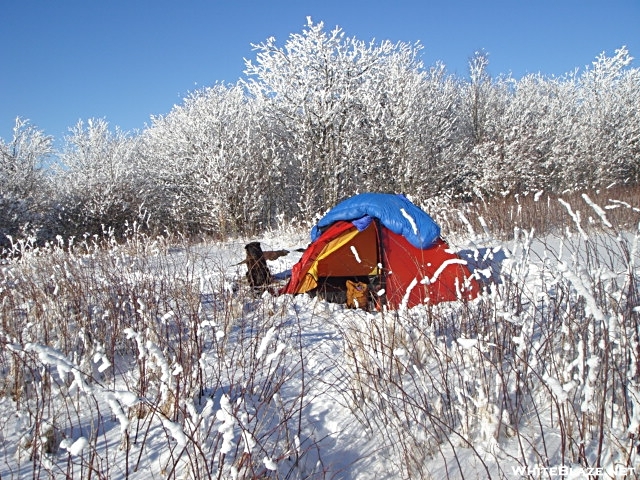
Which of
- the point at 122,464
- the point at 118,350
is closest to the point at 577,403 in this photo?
the point at 122,464

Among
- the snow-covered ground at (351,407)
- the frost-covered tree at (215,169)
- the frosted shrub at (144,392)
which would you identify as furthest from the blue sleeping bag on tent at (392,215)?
the frost-covered tree at (215,169)

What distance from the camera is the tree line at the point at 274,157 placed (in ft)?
48.5

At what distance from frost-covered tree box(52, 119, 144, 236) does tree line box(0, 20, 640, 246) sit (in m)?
0.04

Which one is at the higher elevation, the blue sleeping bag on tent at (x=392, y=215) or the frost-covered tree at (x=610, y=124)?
the frost-covered tree at (x=610, y=124)

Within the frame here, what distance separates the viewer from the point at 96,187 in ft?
51.4

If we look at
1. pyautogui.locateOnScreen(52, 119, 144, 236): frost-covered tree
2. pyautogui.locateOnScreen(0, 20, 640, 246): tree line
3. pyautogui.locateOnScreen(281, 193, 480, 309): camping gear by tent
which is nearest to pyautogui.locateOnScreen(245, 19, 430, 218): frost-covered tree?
pyautogui.locateOnScreen(0, 20, 640, 246): tree line

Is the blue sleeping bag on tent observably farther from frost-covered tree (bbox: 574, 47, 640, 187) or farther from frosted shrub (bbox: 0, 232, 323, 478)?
frost-covered tree (bbox: 574, 47, 640, 187)

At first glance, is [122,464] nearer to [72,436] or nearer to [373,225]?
[72,436]

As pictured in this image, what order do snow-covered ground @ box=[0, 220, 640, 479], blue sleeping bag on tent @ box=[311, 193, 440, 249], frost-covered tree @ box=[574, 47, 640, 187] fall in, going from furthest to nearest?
frost-covered tree @ box=[574, 47, 640, 187] < blue sleeping bag on tent @ box=[311, 193, 440, 249] < snow-covered ground @ box=[0, 220, 640, 479]

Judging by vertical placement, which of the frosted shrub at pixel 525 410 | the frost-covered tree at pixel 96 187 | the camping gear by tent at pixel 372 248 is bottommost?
the frosted shrub at pixel 525 410

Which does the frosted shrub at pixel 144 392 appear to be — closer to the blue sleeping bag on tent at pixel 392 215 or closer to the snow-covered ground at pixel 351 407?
Answer: the snow-covered ground at pixel 351 407

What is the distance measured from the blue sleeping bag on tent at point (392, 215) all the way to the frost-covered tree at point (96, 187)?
10529mm

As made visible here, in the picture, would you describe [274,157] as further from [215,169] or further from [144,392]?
[144,392]

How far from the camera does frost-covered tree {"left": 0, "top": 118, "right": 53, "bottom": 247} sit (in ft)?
46.6
